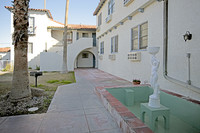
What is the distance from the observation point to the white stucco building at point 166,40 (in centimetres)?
404

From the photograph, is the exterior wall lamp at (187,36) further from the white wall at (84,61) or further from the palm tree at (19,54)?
the white wall at (84,61)

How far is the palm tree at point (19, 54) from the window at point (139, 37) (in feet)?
17.4

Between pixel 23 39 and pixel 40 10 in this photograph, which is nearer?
pixel 23 39

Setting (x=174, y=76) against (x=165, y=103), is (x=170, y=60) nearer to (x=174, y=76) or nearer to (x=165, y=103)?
(x=174, y=76)

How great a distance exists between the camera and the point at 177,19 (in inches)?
183

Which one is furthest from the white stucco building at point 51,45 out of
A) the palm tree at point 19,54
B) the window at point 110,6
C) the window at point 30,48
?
the palm tree at point 19,54

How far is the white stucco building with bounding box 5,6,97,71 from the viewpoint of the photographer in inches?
619

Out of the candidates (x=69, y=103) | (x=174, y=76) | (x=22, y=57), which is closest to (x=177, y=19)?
(x=174, y=76)

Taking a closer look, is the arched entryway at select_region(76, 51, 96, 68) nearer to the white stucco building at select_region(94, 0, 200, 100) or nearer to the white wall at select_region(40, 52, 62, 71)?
the white wall at select_region(40, 52, 62, 71)

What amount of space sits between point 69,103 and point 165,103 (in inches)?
123

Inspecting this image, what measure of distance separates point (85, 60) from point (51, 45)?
523 centimetres

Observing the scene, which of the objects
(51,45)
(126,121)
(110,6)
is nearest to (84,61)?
(51,45)

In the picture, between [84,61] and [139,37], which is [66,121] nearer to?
[139,37]

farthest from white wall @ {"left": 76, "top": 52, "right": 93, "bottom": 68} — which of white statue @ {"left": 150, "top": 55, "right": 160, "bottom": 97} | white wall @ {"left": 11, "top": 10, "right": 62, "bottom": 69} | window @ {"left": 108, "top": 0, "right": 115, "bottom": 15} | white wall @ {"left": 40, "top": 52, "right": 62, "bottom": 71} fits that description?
white statue @ {"left": 150, "top": 55, "right": 160, "bottom": 97}
